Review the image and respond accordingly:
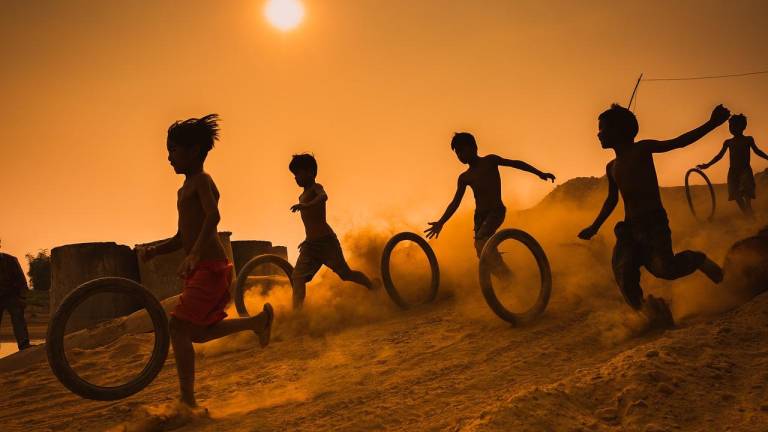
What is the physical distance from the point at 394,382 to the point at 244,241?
34.5 feet

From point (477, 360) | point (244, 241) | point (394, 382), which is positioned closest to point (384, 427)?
point (394, 382)

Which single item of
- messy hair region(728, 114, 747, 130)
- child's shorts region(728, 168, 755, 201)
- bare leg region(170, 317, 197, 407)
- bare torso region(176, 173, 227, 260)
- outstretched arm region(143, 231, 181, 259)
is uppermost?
messy hair region(728, 114, 747, 130)

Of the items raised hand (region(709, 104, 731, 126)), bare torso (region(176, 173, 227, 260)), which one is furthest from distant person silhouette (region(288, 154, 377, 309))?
raised hand (region(709, 104, 731, 126))

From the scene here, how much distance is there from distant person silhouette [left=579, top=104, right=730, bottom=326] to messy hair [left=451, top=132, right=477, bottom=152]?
7.72ft

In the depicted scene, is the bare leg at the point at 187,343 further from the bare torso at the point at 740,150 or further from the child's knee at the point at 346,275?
the bare torso at the point at 740,150

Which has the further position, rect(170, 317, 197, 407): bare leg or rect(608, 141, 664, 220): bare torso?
rect(608, 141, 664, 220): bare torso

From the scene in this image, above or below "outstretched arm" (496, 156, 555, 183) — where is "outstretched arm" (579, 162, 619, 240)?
below

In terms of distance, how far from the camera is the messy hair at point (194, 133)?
436cm

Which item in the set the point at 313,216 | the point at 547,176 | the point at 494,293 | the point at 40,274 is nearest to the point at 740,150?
the point at 547,176

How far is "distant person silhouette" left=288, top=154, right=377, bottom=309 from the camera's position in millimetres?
7266

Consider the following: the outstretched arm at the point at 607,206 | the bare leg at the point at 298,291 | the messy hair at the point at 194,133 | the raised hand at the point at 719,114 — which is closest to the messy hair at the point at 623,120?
the outstretched arm at the point at 607,206

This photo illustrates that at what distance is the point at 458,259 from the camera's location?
9.13 meters

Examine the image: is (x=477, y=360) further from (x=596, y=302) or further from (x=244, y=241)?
(x=244, y=241)

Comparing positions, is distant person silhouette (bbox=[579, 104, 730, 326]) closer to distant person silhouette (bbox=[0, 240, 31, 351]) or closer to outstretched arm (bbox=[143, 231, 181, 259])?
outstretched arm (bbox=[143, 231, 181, 259])
